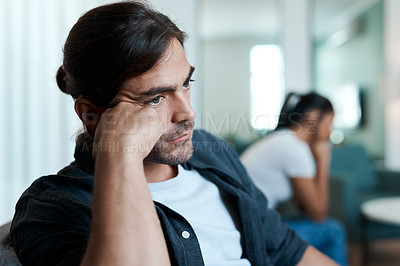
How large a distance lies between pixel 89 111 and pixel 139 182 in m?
0.32

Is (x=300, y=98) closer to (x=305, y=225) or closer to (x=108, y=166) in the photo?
(x=305, y=225)

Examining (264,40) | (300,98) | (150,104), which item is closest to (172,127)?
(150,104)

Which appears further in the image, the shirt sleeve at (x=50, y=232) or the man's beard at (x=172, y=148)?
the man's beard at (x=172, y=148)

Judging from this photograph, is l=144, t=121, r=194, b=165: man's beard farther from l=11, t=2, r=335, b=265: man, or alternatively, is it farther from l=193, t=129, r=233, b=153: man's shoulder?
l=193, t=129, r=233, b=153: man's shoulder

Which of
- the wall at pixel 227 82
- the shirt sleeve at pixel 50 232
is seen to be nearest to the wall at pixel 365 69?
the wall at pixel 227 82

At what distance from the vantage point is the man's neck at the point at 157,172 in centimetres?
106

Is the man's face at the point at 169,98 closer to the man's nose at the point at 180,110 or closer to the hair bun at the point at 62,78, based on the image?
the man's nose at the point at 180,110

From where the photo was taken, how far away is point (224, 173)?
3.78 feet

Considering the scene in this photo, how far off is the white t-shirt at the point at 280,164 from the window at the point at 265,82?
1799mm

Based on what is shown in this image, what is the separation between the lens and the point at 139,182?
0.77 metres

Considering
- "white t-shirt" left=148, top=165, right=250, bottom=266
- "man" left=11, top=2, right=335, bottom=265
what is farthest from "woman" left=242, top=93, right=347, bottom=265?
"white t-shirt" left=148, top=165, right=250, bottom=266

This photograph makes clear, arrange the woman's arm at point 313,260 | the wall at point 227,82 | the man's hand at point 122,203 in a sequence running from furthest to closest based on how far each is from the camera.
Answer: the wall at point 227,82, the woman's arm at point 313,260, the man's hand at point 122,203

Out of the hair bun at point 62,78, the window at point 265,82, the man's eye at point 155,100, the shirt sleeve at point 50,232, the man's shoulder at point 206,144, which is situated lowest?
the shirt sleeve at point 50,232

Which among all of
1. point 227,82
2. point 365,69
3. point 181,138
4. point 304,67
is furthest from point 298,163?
point 365,69
